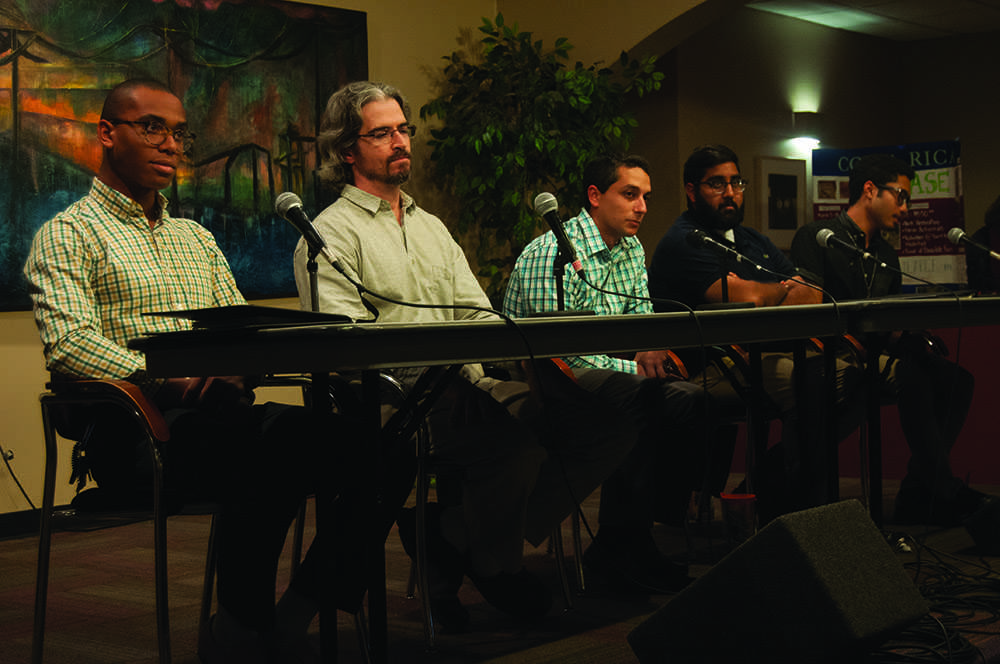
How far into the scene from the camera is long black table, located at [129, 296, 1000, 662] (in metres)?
1.64

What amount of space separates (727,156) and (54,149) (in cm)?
257

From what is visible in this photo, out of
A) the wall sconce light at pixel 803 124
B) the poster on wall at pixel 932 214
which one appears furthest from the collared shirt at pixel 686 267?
the wall sconce light at pixel 803 124

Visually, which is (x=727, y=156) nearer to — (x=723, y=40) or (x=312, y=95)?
(x=312, y=95)

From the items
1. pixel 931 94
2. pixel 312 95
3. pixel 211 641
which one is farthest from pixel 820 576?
pixel 931 94

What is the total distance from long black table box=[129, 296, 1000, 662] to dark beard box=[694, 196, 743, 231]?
4.26ft

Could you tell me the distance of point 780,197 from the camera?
25.6 ft

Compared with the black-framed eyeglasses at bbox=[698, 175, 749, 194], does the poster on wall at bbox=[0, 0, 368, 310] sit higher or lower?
higher

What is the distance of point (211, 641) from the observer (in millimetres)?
2096

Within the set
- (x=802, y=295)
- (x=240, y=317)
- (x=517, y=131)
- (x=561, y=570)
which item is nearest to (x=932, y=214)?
(x=517, y=131)

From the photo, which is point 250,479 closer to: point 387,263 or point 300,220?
point 300,220

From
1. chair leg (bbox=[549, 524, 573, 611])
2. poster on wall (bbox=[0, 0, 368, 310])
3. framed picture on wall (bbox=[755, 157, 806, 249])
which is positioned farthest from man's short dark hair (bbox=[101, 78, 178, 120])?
framed picture on wall (bbox=[755, 157, 806, 249])

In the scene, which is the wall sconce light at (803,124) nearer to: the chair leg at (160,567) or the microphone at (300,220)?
the microphone at (300,220)

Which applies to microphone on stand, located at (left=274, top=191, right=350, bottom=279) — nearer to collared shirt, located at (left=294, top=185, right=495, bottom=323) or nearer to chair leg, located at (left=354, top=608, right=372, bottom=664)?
collared shirt, located at (left=294, top=185, right=495, bottom=323)

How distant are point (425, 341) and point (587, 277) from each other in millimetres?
1556
